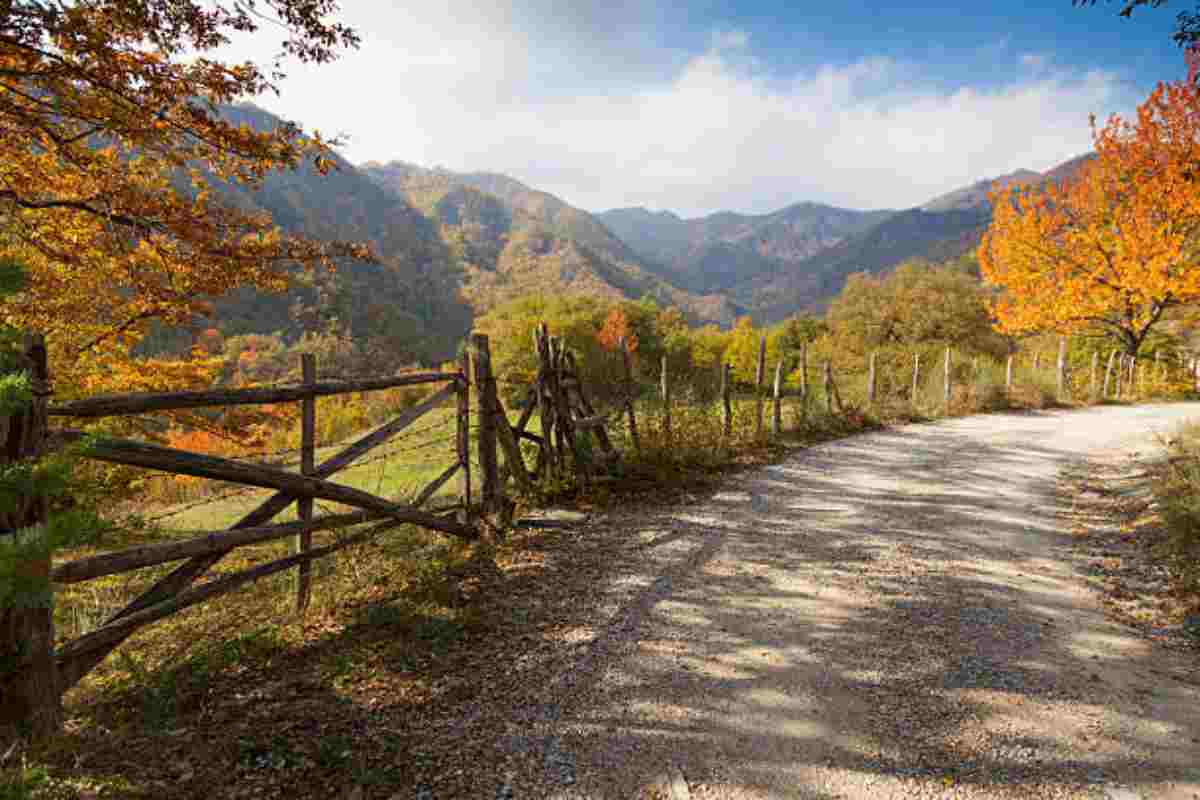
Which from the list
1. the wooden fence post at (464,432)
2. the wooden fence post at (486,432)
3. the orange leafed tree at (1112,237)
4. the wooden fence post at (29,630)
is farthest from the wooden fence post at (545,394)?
the orange leafed tree at (1112,237)

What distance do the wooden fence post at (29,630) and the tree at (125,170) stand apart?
11.8 ft

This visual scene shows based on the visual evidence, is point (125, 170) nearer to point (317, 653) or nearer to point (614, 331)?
point (317, 653)

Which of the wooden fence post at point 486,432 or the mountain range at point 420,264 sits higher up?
the mountain range at point 420,264

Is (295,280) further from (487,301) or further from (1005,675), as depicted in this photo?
(487,301)

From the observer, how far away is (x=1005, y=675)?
3.60 m

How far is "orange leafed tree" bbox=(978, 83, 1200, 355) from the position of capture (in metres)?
15.6

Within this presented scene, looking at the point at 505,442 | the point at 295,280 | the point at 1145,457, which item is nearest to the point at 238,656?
the point at 505,442

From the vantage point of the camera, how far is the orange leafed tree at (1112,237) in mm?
15617

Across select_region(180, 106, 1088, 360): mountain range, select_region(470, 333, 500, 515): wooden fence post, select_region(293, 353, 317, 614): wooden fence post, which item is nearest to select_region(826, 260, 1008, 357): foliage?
select_region(180, 106, 1088, 360): mountain range

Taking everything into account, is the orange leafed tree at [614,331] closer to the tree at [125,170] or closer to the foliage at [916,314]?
the foliage at [916,314]

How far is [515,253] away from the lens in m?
131

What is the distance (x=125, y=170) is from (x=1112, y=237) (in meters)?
23.2

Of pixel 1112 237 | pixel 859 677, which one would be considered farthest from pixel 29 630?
pixel 1112 237

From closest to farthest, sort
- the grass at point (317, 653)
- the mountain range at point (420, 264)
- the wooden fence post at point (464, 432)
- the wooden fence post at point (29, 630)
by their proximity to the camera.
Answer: the wooden fence post at point (29, 630)
the grass at point (317, 653)
the wooden fence post at point (464, 432)
the mountain range at point (420, 264)
